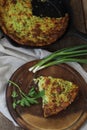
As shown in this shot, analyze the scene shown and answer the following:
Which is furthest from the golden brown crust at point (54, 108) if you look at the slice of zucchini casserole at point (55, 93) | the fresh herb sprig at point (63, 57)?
the fresh herb sprig at point (63, 57)

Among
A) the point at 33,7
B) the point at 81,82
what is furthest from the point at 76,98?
the point at 33,7

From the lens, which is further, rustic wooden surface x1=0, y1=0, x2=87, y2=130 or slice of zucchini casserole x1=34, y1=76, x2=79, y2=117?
rustic wooden surface x1=0, y1=0, x2=87, y2=130

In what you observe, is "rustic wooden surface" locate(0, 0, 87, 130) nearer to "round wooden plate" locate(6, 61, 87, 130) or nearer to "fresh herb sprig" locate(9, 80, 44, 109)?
"round wooden plate" locate(6, 61, 87, 130)

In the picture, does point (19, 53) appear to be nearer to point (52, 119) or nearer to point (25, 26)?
point (25, 26)

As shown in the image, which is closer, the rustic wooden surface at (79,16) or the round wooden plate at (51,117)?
the round wooden plate at (51,117)

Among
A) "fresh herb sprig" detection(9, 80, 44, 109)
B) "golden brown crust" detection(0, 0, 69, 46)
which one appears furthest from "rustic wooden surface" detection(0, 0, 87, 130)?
"fresh herb sprig" detection(9, 80, 44, 109)

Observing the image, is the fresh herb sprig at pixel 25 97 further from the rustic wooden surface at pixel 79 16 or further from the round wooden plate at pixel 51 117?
the rustic wooden surface at pixel 79 16
